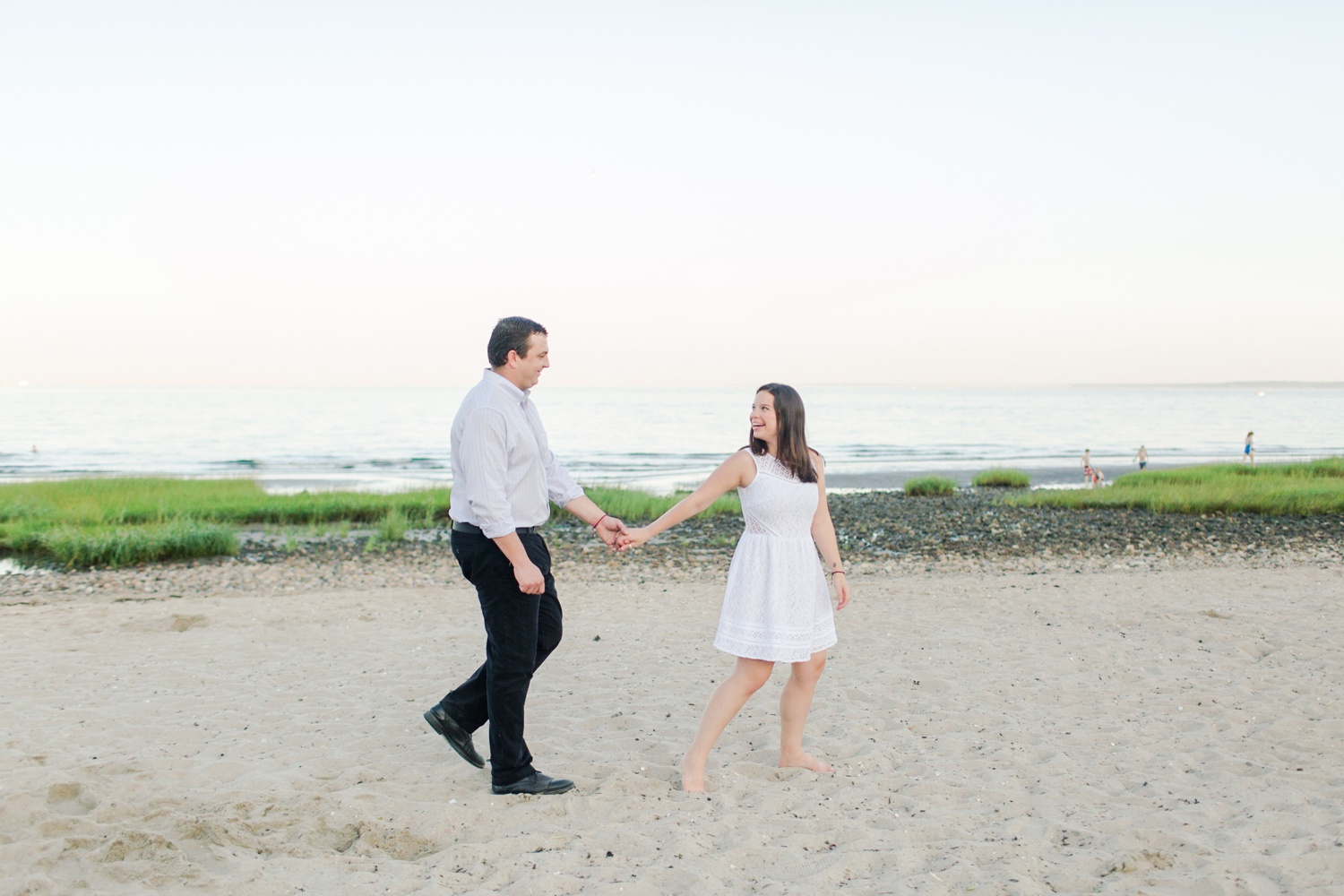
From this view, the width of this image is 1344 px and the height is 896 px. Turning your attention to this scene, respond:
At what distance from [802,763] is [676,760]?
0.64 m

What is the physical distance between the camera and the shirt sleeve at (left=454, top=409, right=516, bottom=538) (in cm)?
377

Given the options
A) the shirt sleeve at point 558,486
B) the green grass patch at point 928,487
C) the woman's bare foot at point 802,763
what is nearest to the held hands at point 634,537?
the shirt sleeve at point 558,486

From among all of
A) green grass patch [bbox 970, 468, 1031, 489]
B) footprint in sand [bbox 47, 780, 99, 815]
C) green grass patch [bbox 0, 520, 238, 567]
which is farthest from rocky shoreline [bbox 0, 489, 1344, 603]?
green grass patch [bbox 970, 468, 1031, 489]

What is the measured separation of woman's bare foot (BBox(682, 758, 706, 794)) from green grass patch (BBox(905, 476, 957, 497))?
64.8ft

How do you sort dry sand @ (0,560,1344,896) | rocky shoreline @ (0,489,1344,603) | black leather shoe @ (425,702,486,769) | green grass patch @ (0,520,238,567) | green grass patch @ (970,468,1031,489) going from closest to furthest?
dry sand @ (0,560,1344,896), black leather shoe @ (425,702,486,769), rocky shoreline @ (0,489,1344,603), green grass patch @ (0,520,238,567), green grass patch @ (970,468,1031,489)

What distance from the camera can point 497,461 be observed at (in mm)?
3854

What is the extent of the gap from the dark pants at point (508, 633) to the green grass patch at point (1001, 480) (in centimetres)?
2322

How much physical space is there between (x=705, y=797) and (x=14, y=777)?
314 cm

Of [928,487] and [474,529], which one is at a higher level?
[474,529]

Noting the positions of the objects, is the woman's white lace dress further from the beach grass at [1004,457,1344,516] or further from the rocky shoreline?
the beach grass at [1004,457,1344,516]

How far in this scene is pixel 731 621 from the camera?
4250 millimetres

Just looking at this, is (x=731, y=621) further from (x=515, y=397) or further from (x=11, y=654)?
(x=11, y=654)

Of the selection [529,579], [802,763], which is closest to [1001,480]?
[802,763]

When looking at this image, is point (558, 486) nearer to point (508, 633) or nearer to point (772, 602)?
point (508, 633)
